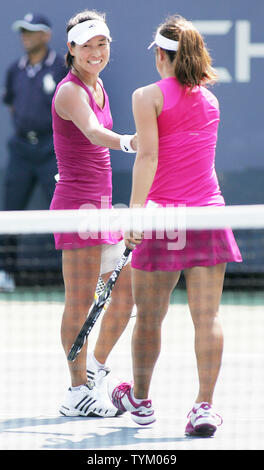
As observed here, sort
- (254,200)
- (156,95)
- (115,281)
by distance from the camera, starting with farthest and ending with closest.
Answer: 1. (254,200)
2. (115,281)
3. (156,95)

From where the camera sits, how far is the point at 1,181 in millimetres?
9094

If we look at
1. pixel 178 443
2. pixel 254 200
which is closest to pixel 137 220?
pixel 178 443

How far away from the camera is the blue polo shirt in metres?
8.91

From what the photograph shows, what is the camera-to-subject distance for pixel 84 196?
16.8 ft

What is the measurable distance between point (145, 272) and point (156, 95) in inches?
30.8

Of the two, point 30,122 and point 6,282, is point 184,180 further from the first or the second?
point 6,282

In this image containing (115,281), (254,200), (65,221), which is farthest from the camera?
(254,200)

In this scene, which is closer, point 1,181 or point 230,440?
point 230,440

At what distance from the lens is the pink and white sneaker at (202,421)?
457 cm

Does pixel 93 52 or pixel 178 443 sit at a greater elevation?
pixel 93 52

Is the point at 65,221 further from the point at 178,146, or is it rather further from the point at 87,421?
the point at 87,421

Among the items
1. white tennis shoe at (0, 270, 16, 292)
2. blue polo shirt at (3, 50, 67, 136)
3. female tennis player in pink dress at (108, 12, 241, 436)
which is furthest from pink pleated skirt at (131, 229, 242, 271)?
white tennis shoe at (0, 270, 16, 292)

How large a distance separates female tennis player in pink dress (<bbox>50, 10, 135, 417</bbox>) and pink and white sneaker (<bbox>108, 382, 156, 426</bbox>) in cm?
11

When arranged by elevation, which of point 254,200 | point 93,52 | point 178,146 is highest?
point 254,200
